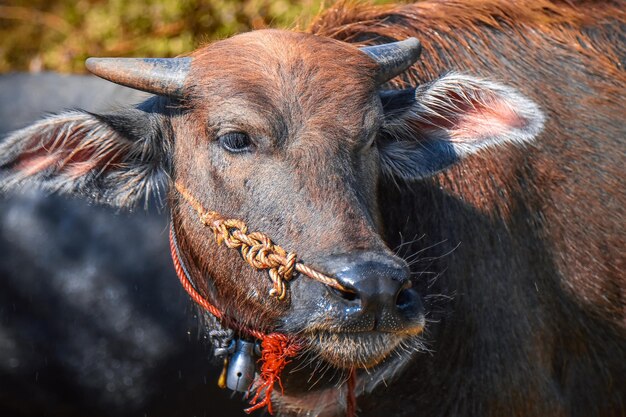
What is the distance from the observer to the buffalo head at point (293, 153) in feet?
11.8

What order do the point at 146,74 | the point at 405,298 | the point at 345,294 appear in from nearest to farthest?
the point at 345,294 → the point at 405,298 → the point at 146,74

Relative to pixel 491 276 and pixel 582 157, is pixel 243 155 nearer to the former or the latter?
pixel 491 276

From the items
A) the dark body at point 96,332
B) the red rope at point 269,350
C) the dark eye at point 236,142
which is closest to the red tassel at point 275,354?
the red rope at point 269,350

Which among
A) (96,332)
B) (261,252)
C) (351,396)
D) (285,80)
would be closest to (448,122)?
(285,80)

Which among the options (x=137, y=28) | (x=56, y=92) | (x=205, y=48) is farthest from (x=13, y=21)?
(x=205, y=48)

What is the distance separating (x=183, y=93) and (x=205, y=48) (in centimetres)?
35

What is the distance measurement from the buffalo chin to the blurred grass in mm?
4700

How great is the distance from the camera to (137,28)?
8820 millimetres

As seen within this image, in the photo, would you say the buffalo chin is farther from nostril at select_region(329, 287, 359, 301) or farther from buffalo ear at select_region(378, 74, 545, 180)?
buffalo ear at select_region(378, 74, 545, 180)

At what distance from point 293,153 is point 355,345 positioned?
0.81 metres

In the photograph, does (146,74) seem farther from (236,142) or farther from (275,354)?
(275,354)

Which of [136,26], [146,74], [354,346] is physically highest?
[146,74]

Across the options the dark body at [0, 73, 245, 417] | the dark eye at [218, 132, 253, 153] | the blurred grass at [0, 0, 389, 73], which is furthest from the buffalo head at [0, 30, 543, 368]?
the blurred grass at [0, 0, 389, 73]

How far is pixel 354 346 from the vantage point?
3.59 metres
